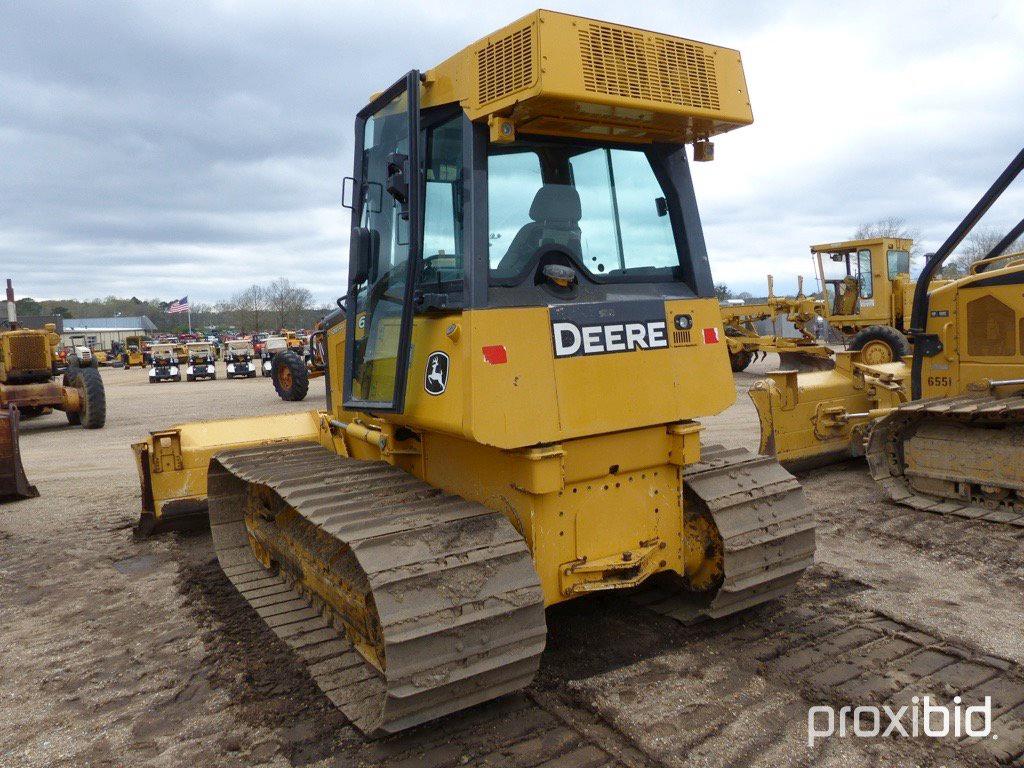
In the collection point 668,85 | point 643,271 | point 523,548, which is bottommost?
point 523,548

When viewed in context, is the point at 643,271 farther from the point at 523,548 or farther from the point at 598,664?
the point at 598,664

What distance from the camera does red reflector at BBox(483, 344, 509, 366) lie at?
10.7 feet

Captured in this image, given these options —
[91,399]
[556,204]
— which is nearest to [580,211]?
[556,204]

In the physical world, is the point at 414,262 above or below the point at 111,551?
above

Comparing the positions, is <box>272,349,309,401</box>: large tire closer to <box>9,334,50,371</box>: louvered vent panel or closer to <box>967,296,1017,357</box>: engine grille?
<box>9,334,50,371</box>: louvered vent panel

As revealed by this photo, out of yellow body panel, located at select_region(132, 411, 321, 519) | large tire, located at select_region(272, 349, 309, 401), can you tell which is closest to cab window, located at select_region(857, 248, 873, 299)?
large tire, located at select_region(272, 349, 309, 401)

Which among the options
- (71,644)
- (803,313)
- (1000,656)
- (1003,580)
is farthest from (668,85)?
(803,313)

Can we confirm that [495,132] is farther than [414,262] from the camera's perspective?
No

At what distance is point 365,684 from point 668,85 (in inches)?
116

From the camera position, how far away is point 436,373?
352 cm

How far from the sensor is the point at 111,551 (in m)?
6.42

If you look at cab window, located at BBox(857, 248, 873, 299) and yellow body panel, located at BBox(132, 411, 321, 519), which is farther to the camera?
cab window, located at BBox(857, 248, 873, 299)

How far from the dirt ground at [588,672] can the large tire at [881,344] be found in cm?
1059

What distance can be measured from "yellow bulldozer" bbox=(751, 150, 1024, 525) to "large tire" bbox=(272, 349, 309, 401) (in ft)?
41.5
